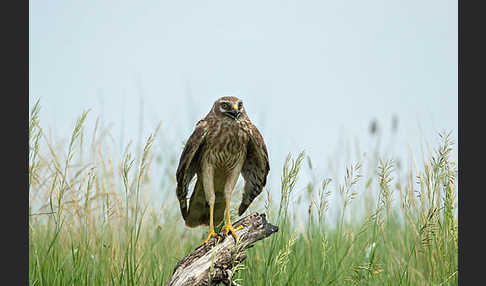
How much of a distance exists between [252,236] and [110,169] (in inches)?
59.7

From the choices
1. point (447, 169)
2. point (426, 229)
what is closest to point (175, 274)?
point (426, 229)

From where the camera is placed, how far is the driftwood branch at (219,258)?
2.89m

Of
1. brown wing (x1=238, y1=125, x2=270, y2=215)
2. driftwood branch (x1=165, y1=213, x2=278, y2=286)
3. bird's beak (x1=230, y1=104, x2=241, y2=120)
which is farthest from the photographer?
brown wing (x1=238, y1=125, x2=270, y2=215)

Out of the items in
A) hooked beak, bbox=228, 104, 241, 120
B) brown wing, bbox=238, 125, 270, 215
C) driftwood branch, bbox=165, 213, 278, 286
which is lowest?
driftwood branch, bbox=165, 213, 278, 286

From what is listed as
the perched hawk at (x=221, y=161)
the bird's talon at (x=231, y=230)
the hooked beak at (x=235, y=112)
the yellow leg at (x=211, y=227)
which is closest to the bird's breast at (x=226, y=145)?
the perched hawk at (x=221, y=161)

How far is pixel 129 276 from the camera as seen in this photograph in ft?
10.5

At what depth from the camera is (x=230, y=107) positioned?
3420 millimetres

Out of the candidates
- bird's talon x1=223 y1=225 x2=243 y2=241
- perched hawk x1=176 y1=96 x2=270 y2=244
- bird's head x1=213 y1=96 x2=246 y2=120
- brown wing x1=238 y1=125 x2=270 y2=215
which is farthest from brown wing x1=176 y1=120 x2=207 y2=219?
bird's talon x1=223 y1=225 x2=243 y2=241

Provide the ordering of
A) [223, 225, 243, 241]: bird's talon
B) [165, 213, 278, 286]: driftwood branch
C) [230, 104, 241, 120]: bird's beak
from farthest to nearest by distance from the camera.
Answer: [230, 104, 241, 120]: bird's beak, [223, 225, 243, 241]: bird's talon, [165, 213, 278, 286]: driftwood branch

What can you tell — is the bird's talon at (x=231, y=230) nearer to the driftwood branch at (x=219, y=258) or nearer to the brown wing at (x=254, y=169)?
the driftwood branch at (x=219, y=258)

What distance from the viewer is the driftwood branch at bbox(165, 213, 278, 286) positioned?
2891mm

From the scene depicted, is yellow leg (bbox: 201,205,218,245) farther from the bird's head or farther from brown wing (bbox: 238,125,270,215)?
the bird's head

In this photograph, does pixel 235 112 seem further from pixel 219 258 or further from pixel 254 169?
pixel 219 258

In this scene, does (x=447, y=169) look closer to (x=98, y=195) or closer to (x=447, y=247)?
(x=447, y=247)
